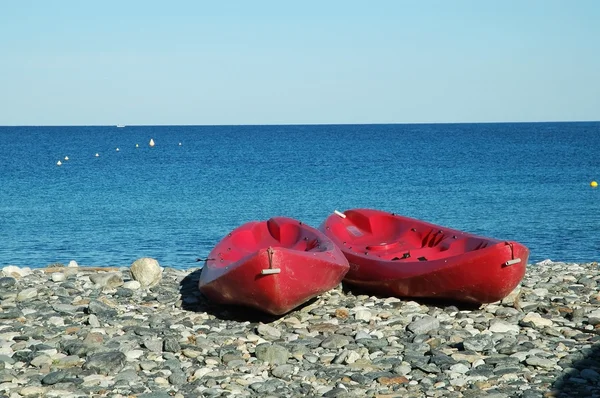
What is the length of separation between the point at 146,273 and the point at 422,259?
4016 millimetres

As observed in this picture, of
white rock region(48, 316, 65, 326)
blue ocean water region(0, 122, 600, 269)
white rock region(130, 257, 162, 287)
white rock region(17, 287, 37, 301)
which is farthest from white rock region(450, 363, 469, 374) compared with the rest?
blue ocean water region(0, 122, 600, 269)

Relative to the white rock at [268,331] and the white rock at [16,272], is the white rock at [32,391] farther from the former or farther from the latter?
the white rock at [16,272]

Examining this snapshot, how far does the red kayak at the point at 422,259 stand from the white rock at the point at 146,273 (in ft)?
9.17

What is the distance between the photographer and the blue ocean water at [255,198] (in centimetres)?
2439

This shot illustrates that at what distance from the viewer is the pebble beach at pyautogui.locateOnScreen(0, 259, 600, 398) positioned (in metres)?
8.27

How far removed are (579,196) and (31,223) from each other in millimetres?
23198

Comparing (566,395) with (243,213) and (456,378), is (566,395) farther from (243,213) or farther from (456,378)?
(243,213)

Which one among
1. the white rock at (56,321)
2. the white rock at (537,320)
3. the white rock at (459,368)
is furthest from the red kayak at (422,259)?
the white rock at (56,321)

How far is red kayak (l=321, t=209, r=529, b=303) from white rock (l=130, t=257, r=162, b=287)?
279 centimetres

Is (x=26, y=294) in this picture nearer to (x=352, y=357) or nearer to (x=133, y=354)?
(x=133, y=354)

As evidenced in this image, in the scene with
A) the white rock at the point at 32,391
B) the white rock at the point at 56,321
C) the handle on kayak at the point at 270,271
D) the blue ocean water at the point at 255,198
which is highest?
the handle on kayak at the point at 270,271

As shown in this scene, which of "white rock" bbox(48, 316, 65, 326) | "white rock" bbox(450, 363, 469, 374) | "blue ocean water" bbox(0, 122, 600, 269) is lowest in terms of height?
"blue ocean water" bbox(0, 122, 600, 269)

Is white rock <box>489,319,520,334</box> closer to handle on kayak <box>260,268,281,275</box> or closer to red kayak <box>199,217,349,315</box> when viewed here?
red kayak <box>199,217,349,315</box>

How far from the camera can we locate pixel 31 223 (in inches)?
1161
